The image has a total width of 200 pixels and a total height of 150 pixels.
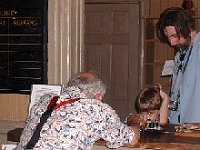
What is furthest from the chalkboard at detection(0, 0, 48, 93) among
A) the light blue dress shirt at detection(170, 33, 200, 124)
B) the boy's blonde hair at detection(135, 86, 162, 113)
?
the light blue dress shirt at detection(170, 33, 200, 124)

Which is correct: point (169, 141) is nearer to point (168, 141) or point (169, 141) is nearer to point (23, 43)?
point (168, 141)

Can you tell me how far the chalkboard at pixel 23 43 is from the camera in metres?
3.42

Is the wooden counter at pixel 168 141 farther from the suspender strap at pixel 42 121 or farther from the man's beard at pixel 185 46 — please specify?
the man's beard at pixel 185 46

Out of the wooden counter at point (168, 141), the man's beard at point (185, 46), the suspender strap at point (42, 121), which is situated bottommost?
the wooden counter at point (168, 141)

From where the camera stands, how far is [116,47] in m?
5.67

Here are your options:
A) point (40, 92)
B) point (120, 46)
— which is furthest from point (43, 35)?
point (120, 46)

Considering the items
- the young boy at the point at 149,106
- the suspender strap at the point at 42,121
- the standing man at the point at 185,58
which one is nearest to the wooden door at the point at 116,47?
the standing man at the point at 185,58

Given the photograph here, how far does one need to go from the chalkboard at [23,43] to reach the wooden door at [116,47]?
2.30 meters

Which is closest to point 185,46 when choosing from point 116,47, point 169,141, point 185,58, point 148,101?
point 185,58

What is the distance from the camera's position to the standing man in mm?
2895

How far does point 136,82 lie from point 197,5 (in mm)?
1234

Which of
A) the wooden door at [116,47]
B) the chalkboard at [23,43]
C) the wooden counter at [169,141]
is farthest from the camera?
the wooden door at [116,47]

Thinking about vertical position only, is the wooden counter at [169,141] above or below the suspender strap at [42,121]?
below

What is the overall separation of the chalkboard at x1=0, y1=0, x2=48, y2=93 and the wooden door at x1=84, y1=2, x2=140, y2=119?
7.54 ft
